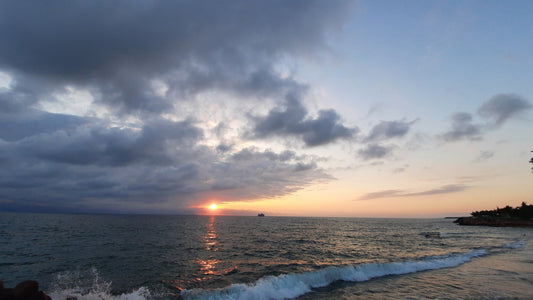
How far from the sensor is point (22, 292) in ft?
39.1

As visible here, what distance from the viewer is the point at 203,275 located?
2169 cm

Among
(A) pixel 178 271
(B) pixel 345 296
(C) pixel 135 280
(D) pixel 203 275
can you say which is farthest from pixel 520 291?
(C) pixel 135 280

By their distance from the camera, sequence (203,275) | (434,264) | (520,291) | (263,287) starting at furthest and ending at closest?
(434,264), (203,275), (263,287), (520,291)

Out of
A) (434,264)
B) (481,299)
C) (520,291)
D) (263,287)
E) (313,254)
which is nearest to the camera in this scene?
(481,299)

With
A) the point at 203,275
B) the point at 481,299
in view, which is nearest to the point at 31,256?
the point at 203,275

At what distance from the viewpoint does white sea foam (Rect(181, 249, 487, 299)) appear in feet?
55.7

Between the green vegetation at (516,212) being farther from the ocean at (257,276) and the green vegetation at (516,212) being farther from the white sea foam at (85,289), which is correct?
the white sea foam at (85,289)

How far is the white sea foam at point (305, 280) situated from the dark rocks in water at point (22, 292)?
26.1 ft

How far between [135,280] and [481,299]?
2505 centimetres

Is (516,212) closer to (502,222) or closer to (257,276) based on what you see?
(502,222)

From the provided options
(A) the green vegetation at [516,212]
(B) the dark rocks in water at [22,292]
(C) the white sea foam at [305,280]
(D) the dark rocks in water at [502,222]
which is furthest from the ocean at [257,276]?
(A) the green vegetation at [516,212]

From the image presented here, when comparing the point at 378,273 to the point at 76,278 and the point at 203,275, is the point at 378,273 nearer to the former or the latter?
the point at 203,275

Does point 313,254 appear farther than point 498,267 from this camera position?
Yes

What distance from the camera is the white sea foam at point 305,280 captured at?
16972 millimetres
